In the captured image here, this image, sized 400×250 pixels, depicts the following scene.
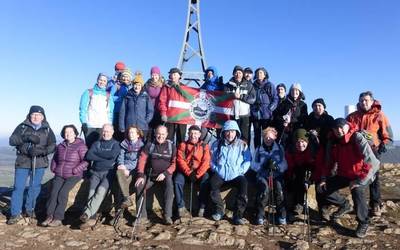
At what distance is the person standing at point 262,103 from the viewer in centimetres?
973

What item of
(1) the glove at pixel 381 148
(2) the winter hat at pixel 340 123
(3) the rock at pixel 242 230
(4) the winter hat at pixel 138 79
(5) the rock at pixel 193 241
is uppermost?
(4) the winter hat at pixel 138 79

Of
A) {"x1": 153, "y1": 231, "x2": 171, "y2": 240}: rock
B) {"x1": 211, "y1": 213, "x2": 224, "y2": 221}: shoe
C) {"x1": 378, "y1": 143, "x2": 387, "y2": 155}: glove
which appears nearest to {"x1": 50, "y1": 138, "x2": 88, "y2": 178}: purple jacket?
{"x1": 153, "y1": 231, "x2": 171, "y2": 240}: rock

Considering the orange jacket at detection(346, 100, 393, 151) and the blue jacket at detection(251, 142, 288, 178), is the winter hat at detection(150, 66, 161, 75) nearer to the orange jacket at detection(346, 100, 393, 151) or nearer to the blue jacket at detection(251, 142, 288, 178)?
the blue jacket at detection(251, 142, 288, 178)

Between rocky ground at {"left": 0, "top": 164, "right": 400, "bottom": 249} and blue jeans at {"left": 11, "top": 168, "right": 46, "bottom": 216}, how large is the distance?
39 cm

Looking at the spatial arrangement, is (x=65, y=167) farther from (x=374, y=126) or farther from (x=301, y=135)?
(x=374, y=126)

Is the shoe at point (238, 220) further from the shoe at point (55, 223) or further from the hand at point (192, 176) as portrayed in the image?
the shoe at point (55, 223)

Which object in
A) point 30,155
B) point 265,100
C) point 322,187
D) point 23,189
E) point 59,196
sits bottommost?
point 59,196

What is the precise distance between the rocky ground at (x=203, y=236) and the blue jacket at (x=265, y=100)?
286cm

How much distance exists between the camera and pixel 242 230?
7.44 meters

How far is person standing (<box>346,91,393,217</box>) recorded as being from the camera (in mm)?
8023

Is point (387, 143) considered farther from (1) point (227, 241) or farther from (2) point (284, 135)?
(1) point (227, 241)

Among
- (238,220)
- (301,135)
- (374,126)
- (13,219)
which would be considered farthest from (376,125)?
(13,219)

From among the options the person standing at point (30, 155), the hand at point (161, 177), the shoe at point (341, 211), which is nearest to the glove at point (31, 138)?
the person standing at point (30, 155)

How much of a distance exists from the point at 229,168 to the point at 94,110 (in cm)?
369
